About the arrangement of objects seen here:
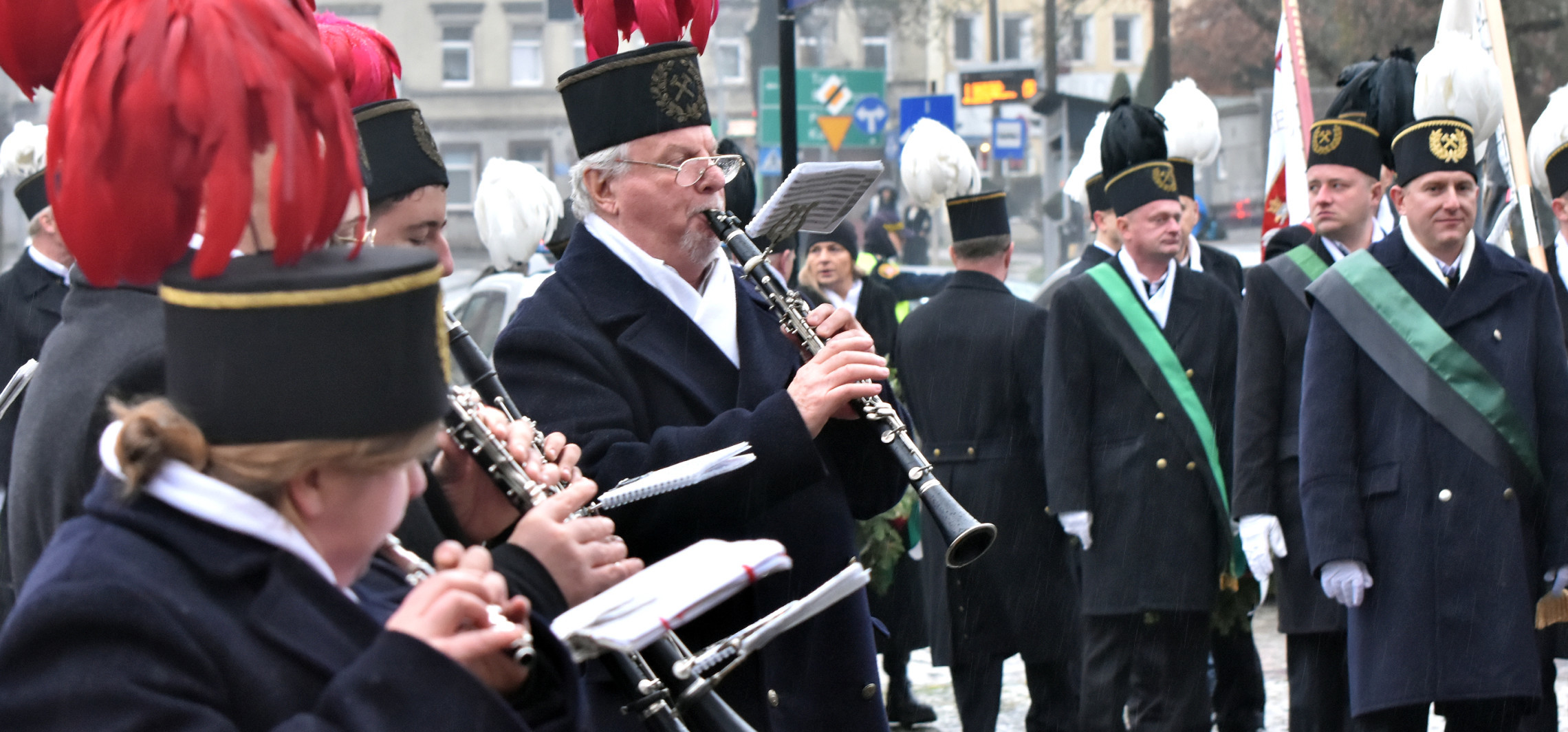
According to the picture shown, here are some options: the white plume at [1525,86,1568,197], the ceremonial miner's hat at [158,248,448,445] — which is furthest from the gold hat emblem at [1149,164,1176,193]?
the ceremonial miner's hat at [158,248,448,445]

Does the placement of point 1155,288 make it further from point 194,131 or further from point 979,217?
point 194,131

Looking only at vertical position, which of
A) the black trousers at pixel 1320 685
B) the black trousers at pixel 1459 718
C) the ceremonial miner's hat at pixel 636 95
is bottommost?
the black trousers at pixel 1320 685

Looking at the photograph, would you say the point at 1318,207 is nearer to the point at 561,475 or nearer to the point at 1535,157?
the point at 1535,157

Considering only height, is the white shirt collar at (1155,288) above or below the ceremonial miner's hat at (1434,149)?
below

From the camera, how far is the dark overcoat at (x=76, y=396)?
6.98 feet

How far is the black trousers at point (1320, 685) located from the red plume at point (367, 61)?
12.2 ft

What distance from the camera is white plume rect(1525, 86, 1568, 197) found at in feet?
23.4

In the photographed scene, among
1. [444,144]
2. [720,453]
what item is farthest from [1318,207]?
[444,144]

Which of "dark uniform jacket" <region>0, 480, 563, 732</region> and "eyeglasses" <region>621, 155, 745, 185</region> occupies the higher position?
"eyeglasses" <region>621, 155, 745, 185</region>

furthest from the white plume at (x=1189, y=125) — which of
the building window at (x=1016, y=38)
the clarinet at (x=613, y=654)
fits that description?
the building window at (x=1016, y=38)

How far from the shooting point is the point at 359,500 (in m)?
1.79

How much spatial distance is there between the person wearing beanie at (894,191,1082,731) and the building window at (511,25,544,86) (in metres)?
38.7

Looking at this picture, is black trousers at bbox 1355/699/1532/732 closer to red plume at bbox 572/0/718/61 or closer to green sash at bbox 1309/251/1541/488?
green sash at bbox 1309/251/1541/488

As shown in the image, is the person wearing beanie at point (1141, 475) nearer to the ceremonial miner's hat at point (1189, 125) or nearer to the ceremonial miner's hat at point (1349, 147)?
the ceremonial miner's hat at point (1349, 147)
